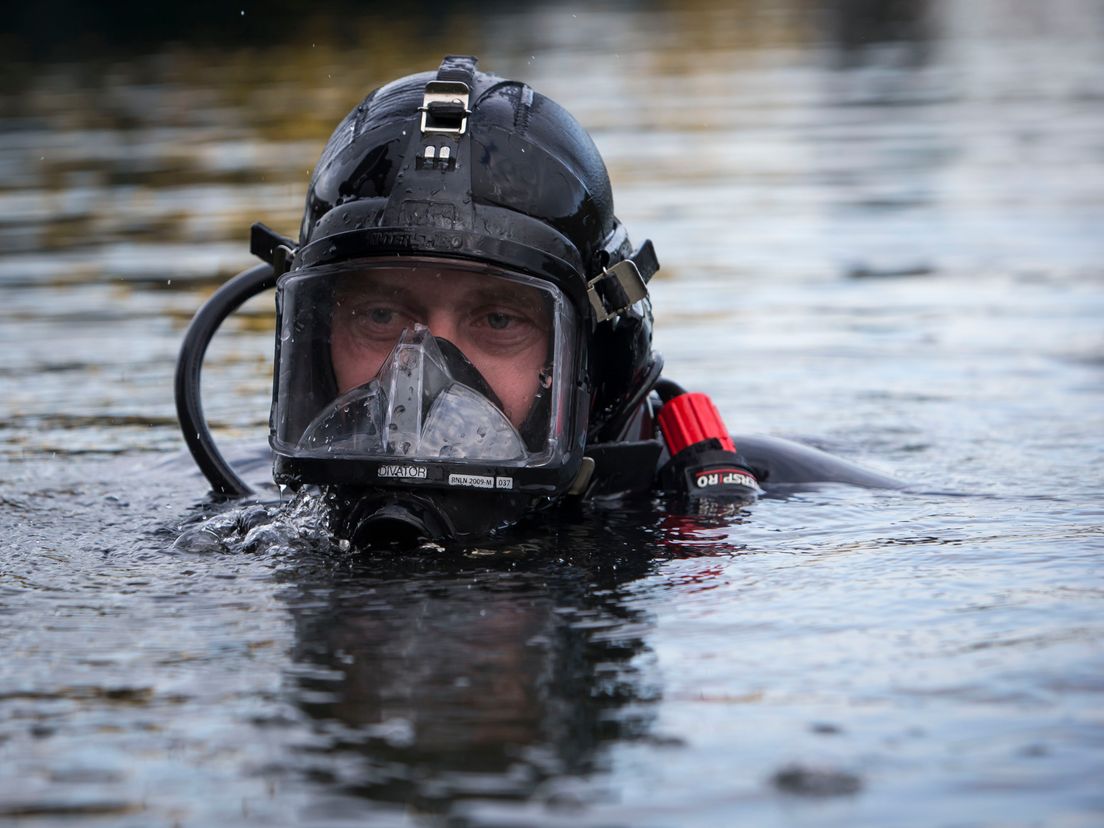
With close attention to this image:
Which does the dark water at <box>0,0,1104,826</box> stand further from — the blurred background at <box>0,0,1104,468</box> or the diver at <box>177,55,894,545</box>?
the diver at <box>177,55,894,545</box>

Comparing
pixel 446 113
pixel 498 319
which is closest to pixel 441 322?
pixel 498 319

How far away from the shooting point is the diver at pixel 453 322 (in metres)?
3.74

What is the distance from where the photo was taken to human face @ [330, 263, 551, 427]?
3.87 meters

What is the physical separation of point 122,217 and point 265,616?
404 inches

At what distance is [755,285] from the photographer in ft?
31.8

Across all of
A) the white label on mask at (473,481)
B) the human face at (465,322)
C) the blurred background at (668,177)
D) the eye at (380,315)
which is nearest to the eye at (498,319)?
the human face at (465,322)

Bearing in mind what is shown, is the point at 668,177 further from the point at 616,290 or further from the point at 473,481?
the point at 473,481

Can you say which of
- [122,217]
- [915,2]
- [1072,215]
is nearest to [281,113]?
[122,217]

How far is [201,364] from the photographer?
4590 millimetres

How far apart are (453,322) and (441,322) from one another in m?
0.03

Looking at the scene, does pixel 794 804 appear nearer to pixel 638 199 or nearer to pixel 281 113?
pixel 638 199

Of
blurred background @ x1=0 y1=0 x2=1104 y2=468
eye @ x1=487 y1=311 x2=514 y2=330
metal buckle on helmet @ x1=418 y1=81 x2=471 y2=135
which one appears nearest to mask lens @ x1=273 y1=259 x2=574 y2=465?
eye @ x1=487 y1=311 x2=514 y2=330

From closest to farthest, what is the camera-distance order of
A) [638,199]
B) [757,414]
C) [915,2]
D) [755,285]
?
[757,414], [755,285], [638,199], [915,2]

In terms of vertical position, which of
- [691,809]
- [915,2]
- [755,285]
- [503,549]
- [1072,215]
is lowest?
[691,809]
